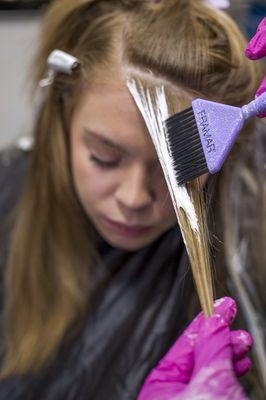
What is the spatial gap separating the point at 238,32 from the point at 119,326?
→ 0.47m

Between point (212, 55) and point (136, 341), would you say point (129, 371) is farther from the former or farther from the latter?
point (212, 55)

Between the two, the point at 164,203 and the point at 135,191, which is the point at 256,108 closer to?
the point at 164,203

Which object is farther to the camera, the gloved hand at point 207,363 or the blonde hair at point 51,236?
the blonde hair at point 51,236

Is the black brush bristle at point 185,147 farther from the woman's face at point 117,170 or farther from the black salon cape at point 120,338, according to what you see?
the black salon cape at point 120,338

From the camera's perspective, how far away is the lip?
2.64ft

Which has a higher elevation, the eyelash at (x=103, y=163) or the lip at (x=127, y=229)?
the eyelash at (x=103, y=163)

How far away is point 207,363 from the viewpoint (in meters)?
0.50

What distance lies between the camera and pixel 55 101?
867 mm

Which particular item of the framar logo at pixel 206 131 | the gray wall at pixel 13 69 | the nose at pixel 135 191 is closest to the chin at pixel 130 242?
the nose at pixel 135 191

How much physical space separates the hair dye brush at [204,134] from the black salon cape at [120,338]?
311mm

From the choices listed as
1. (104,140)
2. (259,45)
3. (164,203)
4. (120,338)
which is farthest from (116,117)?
(120,338)

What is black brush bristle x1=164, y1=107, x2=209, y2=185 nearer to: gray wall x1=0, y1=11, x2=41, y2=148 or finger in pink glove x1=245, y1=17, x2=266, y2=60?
finger in pink glove x1=245, y1=17, x2=266, y2=60

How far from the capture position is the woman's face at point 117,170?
2.16 feet

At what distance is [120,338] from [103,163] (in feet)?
0.96
